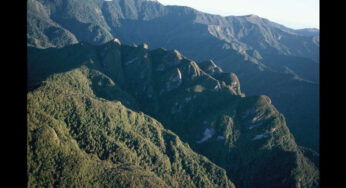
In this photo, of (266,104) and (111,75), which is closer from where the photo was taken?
(266,104)

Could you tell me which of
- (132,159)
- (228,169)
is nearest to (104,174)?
(132,159)

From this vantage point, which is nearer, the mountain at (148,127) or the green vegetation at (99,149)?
the green vegetation at (99,149)

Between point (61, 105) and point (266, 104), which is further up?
point (61, 105)

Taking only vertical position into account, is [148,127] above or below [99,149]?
below

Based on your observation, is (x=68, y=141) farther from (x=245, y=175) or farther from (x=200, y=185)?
(x=245, y=175)

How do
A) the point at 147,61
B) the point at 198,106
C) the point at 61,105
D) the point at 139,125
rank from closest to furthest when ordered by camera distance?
the point at 61,105
the point at 139,125
the point at 198,106
the point at 147,61

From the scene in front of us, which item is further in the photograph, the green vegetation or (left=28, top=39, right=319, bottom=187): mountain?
(left=28, top=39, right=319, bottom=187): mountain

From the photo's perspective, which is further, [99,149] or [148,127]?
[148,127]
